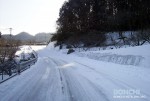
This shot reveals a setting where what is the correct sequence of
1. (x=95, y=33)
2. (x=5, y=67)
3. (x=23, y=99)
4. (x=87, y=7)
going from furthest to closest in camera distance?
(x=87, y=7), (x=95, y=33), (x=5, y=67), (x=23, y=99)

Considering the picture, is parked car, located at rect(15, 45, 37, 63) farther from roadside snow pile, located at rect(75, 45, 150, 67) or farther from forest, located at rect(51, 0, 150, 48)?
roadside snow pile, located at rect(75, 45, 150, 67)

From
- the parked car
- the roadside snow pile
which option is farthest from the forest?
the roadside snow pile

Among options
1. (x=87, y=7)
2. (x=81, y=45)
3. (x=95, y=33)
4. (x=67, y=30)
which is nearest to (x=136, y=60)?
(x=95, y=33)

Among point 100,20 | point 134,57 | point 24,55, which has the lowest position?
point 24,55

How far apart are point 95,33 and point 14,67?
98.6 feet

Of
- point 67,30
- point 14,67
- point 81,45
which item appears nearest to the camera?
point 14,67

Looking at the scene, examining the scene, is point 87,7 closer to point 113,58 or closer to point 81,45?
point 81,45

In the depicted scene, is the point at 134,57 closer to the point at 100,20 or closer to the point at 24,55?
the point at 100,20

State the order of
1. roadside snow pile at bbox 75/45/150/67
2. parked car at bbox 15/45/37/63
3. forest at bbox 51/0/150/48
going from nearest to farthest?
roadside snow pile at bbox 75/45/150/67
parked car at bbox 15/45/37/63
forest at bbox 51/0/150/48

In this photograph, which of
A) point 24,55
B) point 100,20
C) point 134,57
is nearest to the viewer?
point 134,57

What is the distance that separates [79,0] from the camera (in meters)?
62.3

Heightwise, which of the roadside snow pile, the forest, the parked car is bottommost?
the parked car

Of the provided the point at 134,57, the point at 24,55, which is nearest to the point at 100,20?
the point at 24,55

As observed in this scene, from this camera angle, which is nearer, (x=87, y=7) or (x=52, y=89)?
(x=52, y=89)
